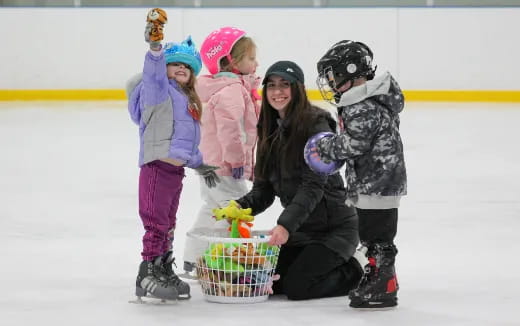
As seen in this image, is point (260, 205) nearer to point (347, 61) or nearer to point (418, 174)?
point (347, 61)

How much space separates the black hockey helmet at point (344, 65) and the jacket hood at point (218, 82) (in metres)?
0.66

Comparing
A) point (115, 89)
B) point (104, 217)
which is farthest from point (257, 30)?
point (104, 217)

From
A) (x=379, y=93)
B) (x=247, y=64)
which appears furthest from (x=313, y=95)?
(x=379, y=93)

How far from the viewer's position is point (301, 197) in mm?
3672

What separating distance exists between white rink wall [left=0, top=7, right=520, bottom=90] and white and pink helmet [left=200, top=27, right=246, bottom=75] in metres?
8.23

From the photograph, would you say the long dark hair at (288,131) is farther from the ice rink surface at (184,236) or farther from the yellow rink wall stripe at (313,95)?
the yellow rink wall stripe at (313,95)

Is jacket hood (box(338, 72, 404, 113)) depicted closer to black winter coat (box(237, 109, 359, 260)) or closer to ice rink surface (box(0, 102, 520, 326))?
black winter coat (box(237, 109, 359, 260))

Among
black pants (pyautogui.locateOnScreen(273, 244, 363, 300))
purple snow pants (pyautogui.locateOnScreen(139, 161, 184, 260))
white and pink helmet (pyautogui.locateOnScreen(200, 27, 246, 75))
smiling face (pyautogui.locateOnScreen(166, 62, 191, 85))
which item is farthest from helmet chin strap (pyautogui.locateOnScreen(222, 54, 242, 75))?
black pants (pyautogui.locateOnScreen(273, 244, 363, 300))

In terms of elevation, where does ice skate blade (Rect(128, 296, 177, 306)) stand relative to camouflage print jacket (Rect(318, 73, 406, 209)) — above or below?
below

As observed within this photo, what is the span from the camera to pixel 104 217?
551 centimetres

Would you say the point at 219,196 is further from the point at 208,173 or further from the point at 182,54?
the point at 182,54

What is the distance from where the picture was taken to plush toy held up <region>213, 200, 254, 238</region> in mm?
3680

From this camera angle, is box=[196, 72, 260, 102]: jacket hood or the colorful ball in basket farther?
box=[196, 72, 260, 102]: jacket hood

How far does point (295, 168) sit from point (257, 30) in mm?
8875
